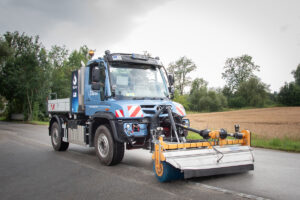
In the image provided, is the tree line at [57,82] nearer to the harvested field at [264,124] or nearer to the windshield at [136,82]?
the harvested field at [264,124]

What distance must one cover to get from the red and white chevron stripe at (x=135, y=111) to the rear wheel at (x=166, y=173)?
152 centimetres

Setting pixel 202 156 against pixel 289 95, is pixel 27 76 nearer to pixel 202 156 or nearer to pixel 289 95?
pixel 202 156

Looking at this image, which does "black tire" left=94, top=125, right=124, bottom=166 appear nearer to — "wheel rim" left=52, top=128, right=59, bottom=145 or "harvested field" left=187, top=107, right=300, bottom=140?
"wheel rim" left=52, top=128, right=59, bottom=145

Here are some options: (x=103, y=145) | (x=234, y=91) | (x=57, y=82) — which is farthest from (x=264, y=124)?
(x=234, y=91)

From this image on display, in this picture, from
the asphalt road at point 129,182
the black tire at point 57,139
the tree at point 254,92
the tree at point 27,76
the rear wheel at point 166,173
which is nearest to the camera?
the asphalt road at point 129,182

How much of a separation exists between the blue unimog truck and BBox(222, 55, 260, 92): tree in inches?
2382

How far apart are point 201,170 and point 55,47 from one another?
1551 inches

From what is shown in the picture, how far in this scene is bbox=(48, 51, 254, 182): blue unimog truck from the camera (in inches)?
203

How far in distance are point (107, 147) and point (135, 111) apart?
4.03 ft

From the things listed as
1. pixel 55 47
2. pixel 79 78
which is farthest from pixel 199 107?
pixel 79 78

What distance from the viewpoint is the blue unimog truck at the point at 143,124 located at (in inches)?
203

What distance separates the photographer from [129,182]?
541cm

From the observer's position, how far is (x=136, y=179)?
562 centimetres

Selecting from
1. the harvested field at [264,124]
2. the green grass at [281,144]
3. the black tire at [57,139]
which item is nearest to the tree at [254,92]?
the harvested field at [264,124]
